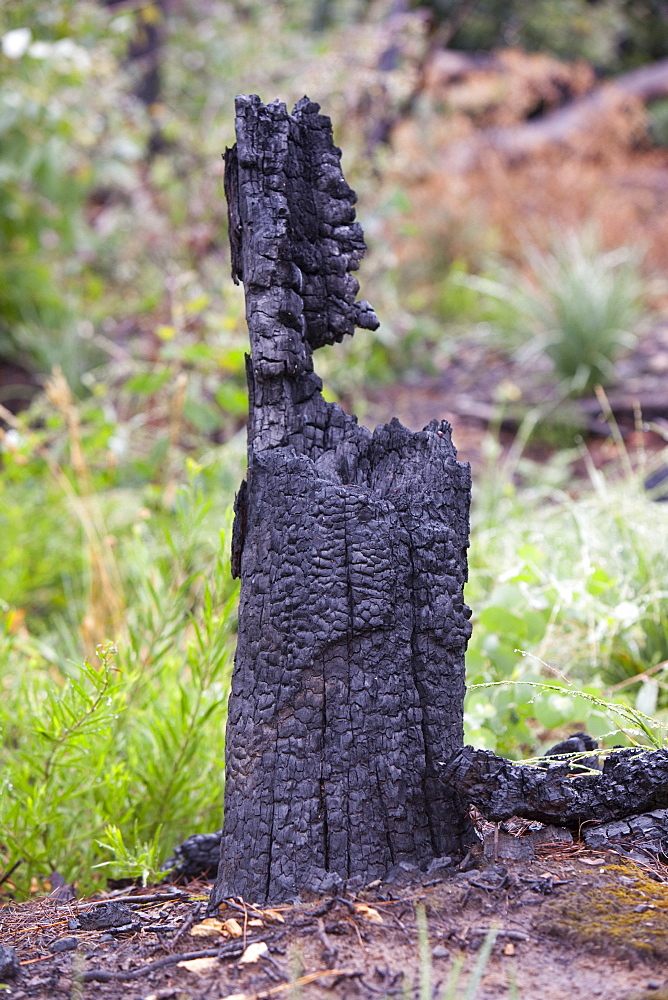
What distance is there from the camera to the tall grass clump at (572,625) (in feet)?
6.69

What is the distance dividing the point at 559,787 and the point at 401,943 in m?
0.38

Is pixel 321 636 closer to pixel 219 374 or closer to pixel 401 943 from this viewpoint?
pixel 401 943

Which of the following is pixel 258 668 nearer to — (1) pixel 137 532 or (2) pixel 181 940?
(2) pixel 181 940

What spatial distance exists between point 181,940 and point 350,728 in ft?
1.31

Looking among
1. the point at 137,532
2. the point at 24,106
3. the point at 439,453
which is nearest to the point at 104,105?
the point at 24,106

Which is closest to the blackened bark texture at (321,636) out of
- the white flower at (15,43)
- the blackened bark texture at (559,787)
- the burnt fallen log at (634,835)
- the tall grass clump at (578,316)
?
the blackened bark texture at (559,787)

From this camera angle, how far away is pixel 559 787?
1451 mm

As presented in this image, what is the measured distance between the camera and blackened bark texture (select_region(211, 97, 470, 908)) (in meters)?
1.41

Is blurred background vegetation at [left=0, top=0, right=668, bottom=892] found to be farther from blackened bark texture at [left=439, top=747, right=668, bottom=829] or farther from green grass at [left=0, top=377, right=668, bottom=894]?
blackened bark texture at [left=439, top=747, right=668, bottom=829]

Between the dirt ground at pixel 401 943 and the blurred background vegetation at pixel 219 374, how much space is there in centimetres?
30

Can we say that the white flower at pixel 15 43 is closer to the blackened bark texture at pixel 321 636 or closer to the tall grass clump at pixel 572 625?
the tall grass clump at pixel 572 625

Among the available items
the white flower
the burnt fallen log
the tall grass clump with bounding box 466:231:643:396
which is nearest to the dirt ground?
the burnt fallen log

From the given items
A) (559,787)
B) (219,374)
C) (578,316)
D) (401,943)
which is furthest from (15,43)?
(401,943)

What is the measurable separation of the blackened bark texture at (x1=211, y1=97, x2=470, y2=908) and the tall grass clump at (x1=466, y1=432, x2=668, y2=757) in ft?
1.03
